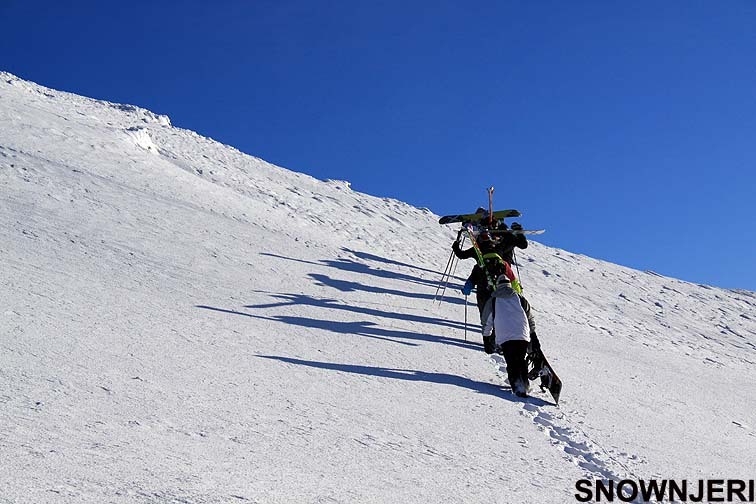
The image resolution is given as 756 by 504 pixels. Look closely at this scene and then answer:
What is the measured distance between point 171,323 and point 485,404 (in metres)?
3.70

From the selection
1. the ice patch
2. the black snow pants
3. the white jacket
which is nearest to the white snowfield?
the black snow pants

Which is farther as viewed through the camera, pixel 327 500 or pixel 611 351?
pixel 611 351

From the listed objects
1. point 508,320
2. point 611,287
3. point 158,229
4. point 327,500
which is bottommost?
point 327,500

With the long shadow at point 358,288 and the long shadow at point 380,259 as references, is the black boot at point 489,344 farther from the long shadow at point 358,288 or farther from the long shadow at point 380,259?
the long shadow at point 380,259

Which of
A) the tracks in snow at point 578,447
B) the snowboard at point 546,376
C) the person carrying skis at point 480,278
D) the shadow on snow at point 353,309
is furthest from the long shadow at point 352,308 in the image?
the tracks in snow at point 578,447

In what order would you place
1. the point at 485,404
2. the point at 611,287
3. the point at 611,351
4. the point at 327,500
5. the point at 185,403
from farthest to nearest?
the point at 611,287, the point at 611,351, the point at 485,404, the point at 185,403, the point at 327,500

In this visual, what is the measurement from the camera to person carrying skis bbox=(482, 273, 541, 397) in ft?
26.2

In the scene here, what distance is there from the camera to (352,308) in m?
11.7

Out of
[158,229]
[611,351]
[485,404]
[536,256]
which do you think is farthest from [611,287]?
[485,404]

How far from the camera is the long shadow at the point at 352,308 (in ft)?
35.9

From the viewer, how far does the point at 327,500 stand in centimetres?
423

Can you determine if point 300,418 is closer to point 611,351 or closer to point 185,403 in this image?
point 185,403

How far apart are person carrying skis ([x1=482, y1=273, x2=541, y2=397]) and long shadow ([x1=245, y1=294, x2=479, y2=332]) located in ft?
10.4

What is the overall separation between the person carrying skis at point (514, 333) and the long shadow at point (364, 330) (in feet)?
5.49
